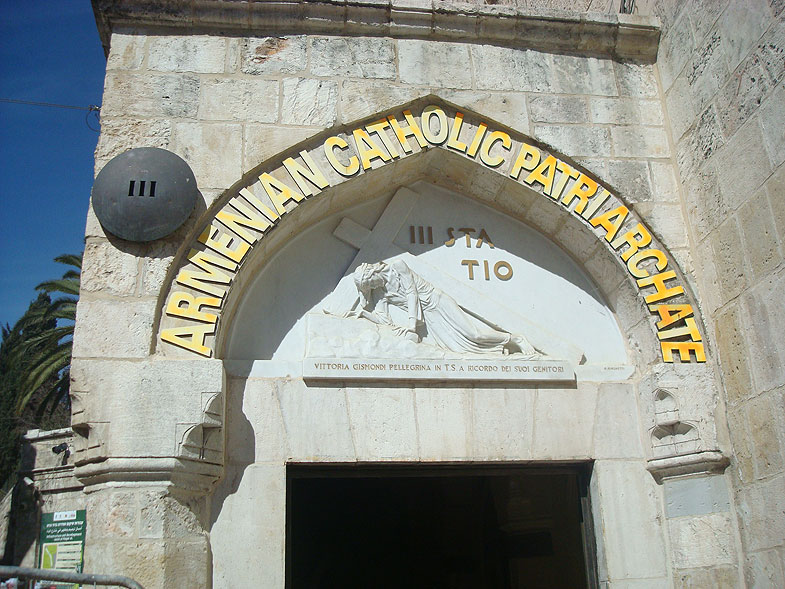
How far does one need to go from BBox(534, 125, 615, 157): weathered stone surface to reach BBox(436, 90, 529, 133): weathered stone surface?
0.42 feet

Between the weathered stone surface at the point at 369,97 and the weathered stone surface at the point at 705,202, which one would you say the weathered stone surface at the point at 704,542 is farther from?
the weathered stone surface at the point at 369,97

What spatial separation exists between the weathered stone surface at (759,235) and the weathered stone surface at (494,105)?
1.44 meters

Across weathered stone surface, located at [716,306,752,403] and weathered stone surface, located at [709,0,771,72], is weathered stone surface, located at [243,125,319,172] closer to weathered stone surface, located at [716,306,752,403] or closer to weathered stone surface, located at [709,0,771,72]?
weathered stone surface, located at [709,0,771,72]

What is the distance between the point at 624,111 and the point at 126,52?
322 cm

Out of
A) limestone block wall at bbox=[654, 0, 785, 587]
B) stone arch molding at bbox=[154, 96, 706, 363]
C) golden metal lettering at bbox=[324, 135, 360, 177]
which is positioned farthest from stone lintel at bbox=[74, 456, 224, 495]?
limestone block wall at bbox=[654, 0, 785, 587]

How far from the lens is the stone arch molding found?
427 cm

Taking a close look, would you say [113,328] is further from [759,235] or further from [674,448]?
[759,235]

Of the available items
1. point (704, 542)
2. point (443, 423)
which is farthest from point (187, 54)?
point (704, 542)

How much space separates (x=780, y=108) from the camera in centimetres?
→ 396

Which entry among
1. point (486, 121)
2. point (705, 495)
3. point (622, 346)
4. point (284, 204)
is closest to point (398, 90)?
point (486, 121)

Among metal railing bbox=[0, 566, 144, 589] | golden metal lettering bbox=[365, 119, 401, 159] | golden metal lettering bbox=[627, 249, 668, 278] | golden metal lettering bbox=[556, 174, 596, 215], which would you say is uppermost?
golden metal lettering bbox=[365, 119, 401, 159]

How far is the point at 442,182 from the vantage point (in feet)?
17.0

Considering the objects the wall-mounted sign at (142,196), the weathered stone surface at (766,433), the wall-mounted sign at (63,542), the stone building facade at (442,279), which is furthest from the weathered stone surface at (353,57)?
the wall-mounted sign at (63,542)

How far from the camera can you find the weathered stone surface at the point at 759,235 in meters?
4.01
